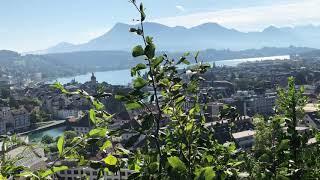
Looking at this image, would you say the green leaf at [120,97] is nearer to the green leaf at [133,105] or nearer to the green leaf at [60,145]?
the green leaf at [133,105]

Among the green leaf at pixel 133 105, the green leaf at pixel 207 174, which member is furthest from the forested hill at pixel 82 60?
the green leaf at pixel 207 174

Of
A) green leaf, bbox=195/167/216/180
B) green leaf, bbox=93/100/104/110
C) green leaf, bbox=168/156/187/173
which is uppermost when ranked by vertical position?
green leaf, bbox=93/100/104/110

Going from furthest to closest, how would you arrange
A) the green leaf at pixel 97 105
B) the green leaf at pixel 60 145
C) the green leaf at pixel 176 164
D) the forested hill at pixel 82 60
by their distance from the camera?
the forested hill at pixel 82 60
the green leaf at pixel 97 105
the green leaf at pixel 176 164
the green leaf at pixel 60 145

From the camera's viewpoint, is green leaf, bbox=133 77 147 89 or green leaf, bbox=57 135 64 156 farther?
green leaf, bbox=133 77 147 89

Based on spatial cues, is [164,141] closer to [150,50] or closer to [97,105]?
[97,105]

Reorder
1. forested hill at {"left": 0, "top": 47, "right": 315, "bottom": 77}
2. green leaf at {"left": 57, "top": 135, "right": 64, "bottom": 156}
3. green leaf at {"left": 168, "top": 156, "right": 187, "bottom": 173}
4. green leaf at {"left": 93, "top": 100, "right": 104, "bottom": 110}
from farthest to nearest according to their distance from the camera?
forested hill at {"left": 0, "top": 47, "right": 315, "bottom": 77}
green leaf at {"left": 93, "top": 100, "right": 104, "bottom": 110}
green leaf at {"left": 168, "top": 156, "right": 187, "bottom": 173}
green leaf at {"left": 57, "top": 135, "right": 64, "bottom": 156}

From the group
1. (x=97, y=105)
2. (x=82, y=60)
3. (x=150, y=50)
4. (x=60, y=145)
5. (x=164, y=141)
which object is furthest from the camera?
(x=82, y=60)

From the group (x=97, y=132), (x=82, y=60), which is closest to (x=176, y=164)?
(x=97, y=132)

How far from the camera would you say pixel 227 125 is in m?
1.41

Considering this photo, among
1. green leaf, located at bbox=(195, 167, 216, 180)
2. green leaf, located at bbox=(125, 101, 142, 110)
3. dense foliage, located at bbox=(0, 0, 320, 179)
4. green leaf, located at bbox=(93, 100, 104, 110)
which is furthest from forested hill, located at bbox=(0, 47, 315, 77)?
green leaf, located at bbox=(195, 167, 216, 180)

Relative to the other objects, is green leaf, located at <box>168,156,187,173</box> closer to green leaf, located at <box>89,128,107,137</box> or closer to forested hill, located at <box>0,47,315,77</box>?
green leaf, located at <box>89,128,107,137</box>

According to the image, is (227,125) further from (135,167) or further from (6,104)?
(6,104)

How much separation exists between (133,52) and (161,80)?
0.22 m

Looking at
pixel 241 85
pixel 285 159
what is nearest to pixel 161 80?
pixel 285 159
